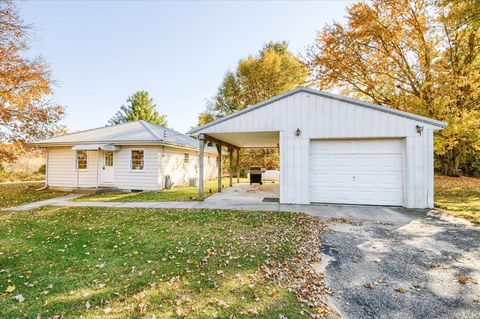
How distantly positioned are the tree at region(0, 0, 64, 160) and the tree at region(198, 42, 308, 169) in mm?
15705

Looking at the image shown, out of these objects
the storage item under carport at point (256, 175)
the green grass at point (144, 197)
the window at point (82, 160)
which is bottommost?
the green grass at point (144, 197)

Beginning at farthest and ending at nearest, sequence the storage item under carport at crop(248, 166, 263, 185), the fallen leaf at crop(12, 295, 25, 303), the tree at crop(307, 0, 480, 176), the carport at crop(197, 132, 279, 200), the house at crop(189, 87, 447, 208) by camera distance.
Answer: the storage item under carport at crop(248, 166, 263, 185)
the tree at crop(307, 0, 480, 176)
the carport at crop(197, 132, 279, 200)
the house at crop(189, 87, 447, 208)
the fallen leaf at crop(12, 295, 25, 303)

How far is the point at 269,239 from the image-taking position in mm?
5215

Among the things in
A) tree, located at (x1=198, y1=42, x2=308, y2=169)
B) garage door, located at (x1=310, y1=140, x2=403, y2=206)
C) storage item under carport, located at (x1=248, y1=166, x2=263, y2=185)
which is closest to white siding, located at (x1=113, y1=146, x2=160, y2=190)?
storage item under carport, located at (x1=248, y1=166, x2=263, y2=185)

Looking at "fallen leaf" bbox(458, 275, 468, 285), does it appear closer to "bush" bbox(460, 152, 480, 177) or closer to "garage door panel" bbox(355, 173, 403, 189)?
"garage door panel" bbox(355, 173, 403, 189)

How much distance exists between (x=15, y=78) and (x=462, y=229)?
1972 centimetres

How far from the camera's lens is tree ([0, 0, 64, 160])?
11617mm

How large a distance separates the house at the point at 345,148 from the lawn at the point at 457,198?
93 centimetres

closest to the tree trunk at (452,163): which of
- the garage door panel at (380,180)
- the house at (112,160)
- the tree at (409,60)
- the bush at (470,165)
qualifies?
the tree at (409,60)

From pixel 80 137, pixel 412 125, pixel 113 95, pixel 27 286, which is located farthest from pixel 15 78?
pixel 113 95

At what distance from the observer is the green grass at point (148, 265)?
112 inches

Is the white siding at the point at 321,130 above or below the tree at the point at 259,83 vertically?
below

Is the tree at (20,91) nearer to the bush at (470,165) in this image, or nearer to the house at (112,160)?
the house at (112,160)

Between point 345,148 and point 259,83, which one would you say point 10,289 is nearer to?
point 345,148
